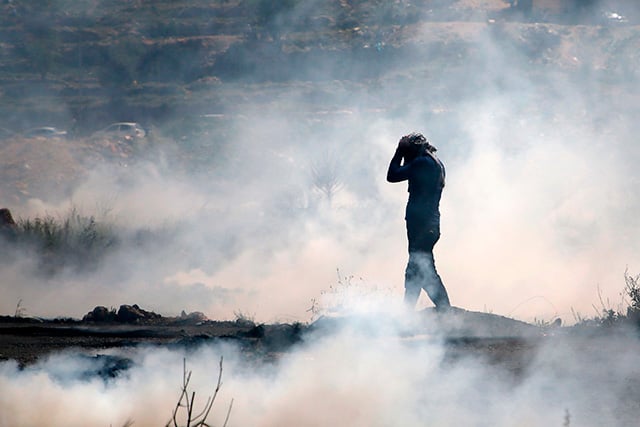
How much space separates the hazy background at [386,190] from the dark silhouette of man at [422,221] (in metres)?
1.34

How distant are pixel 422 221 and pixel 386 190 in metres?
15.3

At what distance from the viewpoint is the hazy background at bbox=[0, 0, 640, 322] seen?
1552cm

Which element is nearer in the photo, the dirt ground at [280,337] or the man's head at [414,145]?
the dirt ground at [280,337]

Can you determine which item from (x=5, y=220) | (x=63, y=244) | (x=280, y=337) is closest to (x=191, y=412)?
(x=280, y=337)

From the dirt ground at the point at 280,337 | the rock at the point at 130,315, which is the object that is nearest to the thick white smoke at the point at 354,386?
the dirt ground at the point at 280,337

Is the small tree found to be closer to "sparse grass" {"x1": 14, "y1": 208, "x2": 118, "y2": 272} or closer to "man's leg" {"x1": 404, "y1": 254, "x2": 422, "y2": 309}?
"man's leg" {"x1": 404, "y1": 254, "x2": 422, "y2": 309}

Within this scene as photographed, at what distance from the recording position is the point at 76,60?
111ft

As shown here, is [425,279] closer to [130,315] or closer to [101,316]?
[130,315]

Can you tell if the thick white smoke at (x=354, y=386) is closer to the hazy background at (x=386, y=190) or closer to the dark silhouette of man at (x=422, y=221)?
the dark silhouette of man at (x=422, y=221)

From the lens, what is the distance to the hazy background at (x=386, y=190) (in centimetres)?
1552

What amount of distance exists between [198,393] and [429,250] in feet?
9.49

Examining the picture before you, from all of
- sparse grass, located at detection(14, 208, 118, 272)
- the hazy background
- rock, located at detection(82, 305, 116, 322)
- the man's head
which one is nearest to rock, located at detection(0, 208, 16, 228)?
sparse grass, located at detection(14, 208, 118, 272)

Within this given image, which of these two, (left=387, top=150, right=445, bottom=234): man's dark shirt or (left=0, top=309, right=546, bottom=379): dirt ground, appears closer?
(left=0, top=309, right=546, bottom=379): dirt ground

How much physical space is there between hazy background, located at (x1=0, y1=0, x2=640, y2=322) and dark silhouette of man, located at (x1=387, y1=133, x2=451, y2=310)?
52.8 inches
